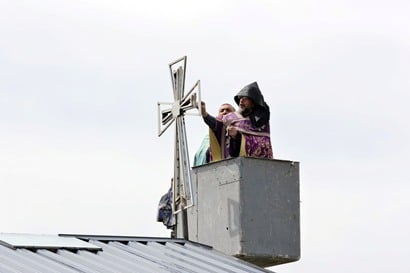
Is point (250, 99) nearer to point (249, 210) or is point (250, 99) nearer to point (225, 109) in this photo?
point (225, 109)

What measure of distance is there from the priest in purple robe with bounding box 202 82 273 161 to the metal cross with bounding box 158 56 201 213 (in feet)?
1.98

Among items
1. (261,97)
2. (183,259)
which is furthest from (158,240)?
(261,97)

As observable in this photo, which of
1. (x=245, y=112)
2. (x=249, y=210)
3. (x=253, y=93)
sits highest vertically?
(x=253, y=93)

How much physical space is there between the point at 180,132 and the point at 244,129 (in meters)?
1.10

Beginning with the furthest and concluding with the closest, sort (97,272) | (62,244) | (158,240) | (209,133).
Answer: (209,133)
(158,240)
(62,244)
(97,272)

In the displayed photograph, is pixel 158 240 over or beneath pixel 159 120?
beneath

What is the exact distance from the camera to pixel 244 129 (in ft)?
81.3

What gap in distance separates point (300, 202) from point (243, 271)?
2.21 metres

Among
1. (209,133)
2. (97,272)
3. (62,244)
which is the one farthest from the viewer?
(209,133)

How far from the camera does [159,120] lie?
961 inches

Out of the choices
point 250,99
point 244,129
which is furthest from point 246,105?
point 244,129

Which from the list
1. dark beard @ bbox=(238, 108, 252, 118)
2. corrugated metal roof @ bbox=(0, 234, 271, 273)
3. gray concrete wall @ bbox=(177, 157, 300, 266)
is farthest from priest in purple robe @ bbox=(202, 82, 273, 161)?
corrugated metal roof @ bbox=(0, 234, 271, 273)

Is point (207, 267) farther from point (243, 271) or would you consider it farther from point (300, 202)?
point (300, 202)

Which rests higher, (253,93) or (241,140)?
(253,93)
